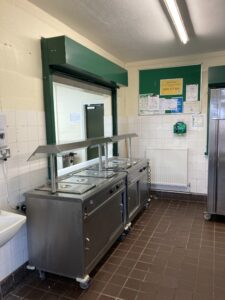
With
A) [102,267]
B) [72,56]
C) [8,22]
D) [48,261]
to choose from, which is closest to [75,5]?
[72,56]

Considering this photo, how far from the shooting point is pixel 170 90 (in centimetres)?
433

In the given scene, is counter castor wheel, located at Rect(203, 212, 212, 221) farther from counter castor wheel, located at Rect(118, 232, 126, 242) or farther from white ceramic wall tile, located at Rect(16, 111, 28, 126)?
white ceramic wall tile, located at Rect(16, 111, 28, 126)

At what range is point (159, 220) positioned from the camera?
3.54 m

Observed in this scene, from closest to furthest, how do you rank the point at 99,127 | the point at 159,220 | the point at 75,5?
the point at 75,5
the point at 159,220
the point at 99,127

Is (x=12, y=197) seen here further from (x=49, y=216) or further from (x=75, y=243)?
(x=75, y=243)

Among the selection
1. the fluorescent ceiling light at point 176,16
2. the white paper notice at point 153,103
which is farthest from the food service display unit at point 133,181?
the fluorescent ceiling light at point 176,16

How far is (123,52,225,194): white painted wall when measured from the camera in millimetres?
4137

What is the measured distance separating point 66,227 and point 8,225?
0.54m

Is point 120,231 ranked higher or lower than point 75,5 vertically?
lower

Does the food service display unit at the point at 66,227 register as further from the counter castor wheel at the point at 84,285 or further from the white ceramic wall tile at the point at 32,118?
the white ceramic wall tile at the point at 32,118

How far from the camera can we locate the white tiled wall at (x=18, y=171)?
2092 mm

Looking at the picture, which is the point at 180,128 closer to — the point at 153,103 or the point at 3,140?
the point at 153,103

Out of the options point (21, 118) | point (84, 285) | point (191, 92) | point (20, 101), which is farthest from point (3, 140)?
point (191, 92)

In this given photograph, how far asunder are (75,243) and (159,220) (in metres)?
1.80
